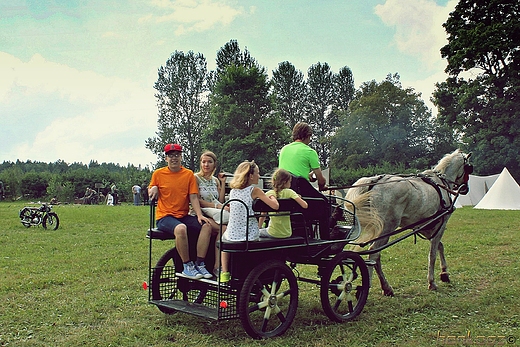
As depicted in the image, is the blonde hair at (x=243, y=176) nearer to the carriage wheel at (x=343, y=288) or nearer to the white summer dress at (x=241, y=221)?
the white summer dress at (x=241, y=221)

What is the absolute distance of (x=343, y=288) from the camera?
5.66m

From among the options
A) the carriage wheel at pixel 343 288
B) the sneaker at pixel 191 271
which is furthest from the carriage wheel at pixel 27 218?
the carriage wheel at pixel 343 288

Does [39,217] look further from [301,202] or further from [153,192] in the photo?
[301,202]

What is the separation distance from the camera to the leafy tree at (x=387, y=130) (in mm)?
48469

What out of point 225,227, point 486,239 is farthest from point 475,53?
point 225,227

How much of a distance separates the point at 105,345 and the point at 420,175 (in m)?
5.05

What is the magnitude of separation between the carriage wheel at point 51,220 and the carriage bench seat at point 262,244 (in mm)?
12664

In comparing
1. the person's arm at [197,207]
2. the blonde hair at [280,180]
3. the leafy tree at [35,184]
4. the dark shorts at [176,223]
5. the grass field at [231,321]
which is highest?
the leafy tree at [35,184]

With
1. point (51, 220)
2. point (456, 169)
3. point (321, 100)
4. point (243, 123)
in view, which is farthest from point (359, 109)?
point (456, 169)

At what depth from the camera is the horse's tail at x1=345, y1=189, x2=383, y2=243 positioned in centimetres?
668

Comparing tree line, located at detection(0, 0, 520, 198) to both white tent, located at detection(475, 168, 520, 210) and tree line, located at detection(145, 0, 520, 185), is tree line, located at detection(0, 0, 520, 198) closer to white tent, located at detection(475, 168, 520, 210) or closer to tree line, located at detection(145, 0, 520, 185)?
tree line, located at detection(145, 0, 520, 185)

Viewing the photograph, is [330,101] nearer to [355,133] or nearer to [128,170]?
[355,133]

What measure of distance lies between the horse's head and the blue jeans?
447 cm

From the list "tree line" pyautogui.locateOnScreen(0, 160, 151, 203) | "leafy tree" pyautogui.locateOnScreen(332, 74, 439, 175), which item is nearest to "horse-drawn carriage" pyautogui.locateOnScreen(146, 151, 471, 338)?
"tree line" pyautogui.locateOnScreen(0, 160, 151, 203)
